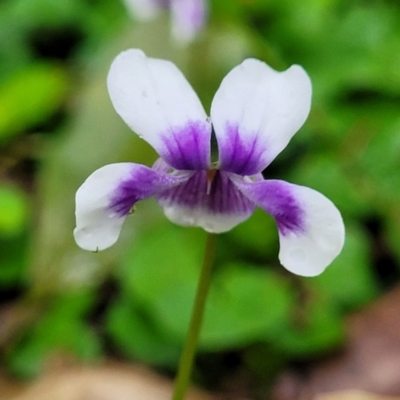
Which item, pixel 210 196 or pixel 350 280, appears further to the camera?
pixel 350 280

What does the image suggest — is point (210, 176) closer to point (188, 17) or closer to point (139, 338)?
point (139, 338)

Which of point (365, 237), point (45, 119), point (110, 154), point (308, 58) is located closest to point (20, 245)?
point (110, 154)

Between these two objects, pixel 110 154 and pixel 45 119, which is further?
pixel 45 119

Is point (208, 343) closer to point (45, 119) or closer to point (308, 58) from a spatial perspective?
point (45, 119)

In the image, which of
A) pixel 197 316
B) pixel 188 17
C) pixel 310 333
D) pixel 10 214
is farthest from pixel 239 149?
pixel 188 17

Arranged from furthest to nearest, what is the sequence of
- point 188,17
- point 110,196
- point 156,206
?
point 188,17
point 156,206
point 110,196

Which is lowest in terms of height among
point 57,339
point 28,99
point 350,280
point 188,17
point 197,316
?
point 197,316

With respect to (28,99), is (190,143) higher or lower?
lower
